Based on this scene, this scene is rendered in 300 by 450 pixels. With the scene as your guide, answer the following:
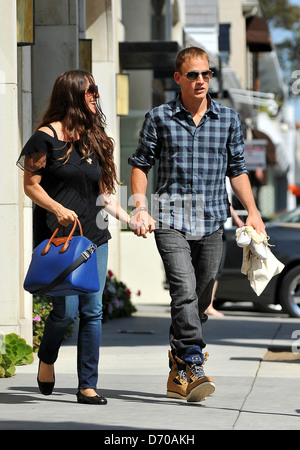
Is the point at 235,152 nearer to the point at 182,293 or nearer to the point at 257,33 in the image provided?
the point at 182,293

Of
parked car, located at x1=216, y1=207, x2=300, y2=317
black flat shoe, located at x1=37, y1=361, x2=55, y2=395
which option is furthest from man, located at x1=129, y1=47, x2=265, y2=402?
parked car, located at x1=216, y1=207, x2=300, y2=317

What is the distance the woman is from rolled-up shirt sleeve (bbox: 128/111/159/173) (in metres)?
0.29

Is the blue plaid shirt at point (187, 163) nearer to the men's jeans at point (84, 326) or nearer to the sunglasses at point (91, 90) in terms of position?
the sunglasses at point (91, 90)

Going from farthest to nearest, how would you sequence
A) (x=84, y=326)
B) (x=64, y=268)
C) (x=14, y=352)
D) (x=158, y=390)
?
1. (x=14, y=352)
2. (x=158, y=390)
3. (x=84, y=326)
4. (x=64, y=268)

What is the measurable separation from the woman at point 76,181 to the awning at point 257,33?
1131 inches

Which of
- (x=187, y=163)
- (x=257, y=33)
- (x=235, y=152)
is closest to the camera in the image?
(x=187, y=163)

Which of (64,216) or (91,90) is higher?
(91,90)

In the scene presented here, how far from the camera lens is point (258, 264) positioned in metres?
6.89

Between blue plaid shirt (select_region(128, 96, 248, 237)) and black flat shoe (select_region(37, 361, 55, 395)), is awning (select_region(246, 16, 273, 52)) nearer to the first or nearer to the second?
blue plaid shirt (select_region(128, 96, 248, 237))

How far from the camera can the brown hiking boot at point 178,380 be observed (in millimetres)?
6914

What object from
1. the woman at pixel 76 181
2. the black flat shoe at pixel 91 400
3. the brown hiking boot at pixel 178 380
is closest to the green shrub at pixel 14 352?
the woman at pixel 76 181

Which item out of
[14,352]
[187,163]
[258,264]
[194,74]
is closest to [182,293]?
[258,264]

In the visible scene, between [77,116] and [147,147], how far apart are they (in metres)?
0.56

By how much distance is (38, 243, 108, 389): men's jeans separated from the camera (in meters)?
6.61
